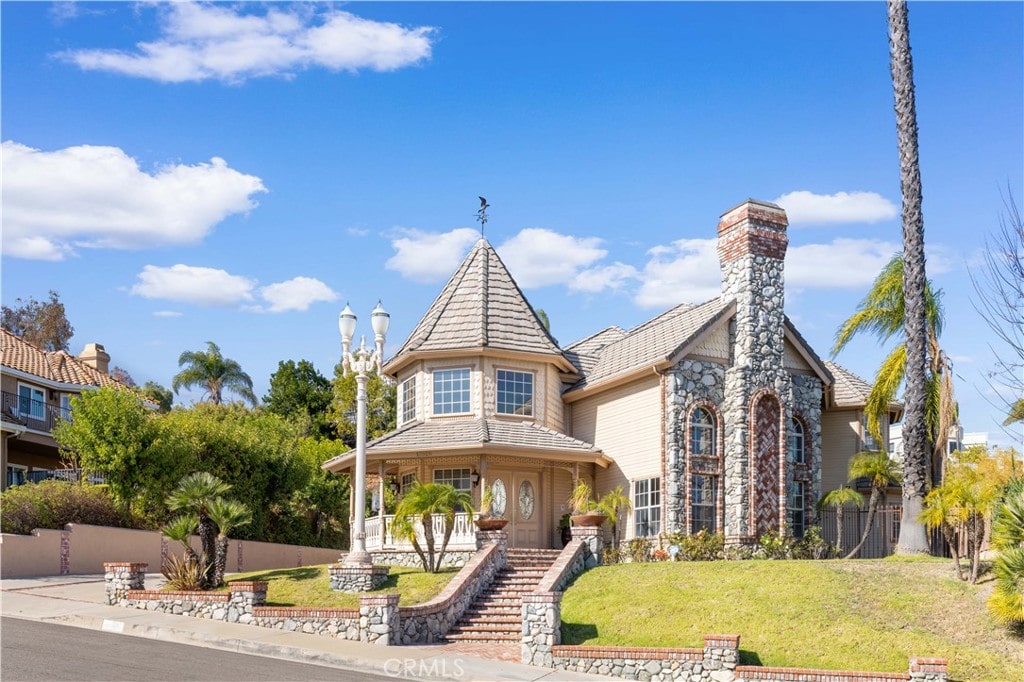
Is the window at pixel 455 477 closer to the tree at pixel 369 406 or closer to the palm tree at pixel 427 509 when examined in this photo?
the palm tree at pixel 427 509

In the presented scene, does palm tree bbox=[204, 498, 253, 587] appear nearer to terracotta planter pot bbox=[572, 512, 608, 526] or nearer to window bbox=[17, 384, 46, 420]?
terracotta planter pot bbox=[572, 512, 608, 526]

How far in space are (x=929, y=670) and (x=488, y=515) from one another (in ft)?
44.6

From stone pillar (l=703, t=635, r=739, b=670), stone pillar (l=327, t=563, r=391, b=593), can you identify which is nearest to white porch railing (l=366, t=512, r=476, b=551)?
stone pillar (l=327, t=563, r=391, b=593)

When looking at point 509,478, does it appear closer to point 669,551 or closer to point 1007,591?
point 669,551

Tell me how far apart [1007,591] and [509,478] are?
1422 centimetres

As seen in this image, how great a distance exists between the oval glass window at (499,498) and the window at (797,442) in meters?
8.36

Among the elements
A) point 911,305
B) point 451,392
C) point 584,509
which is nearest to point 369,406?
point 451,392

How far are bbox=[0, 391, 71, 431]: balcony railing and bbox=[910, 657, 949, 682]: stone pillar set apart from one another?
106 ft

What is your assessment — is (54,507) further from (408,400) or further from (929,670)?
(929,670)

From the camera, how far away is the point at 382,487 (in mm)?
28547

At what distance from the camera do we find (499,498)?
1134 inches

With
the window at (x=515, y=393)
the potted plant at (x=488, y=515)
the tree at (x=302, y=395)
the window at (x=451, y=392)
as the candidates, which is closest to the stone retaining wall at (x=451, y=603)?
the potted plant at (x=488, y=515)

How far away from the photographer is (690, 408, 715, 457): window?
28.1m

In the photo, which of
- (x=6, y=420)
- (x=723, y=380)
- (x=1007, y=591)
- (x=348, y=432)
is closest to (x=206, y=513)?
(x=723, y=380)
